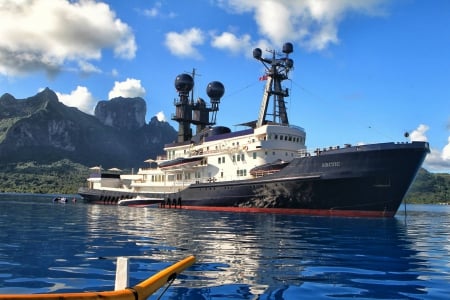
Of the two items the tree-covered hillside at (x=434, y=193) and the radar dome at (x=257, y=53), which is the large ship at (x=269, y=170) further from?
the tree-covered hillside at (x=434, y=193)

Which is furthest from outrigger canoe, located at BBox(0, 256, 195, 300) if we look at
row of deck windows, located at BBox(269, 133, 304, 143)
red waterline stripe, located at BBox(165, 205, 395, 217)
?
row of deck windows, located at BBox(269, 133, 304, 143)

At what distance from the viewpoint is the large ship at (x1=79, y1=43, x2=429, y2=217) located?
31234 mm

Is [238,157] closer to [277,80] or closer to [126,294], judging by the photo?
[277,80]

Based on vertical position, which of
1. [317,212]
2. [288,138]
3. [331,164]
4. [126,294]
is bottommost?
[317,212]

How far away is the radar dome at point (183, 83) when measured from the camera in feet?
201

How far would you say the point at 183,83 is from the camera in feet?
201

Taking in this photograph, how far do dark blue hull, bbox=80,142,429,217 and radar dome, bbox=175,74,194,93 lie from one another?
26679 millimetres

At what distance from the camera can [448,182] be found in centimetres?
15200

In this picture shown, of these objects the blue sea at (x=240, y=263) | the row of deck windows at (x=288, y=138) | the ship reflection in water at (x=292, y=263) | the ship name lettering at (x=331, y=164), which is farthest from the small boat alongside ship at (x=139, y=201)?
the blue sea at (x=240, y=263)

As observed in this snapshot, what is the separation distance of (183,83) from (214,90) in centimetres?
470

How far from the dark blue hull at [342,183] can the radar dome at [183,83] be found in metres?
26.7

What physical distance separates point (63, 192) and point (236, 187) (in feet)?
370

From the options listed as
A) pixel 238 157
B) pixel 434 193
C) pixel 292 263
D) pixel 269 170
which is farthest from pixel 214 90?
A: pixel 434 193

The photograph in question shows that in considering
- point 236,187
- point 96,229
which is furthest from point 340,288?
point 236,187
